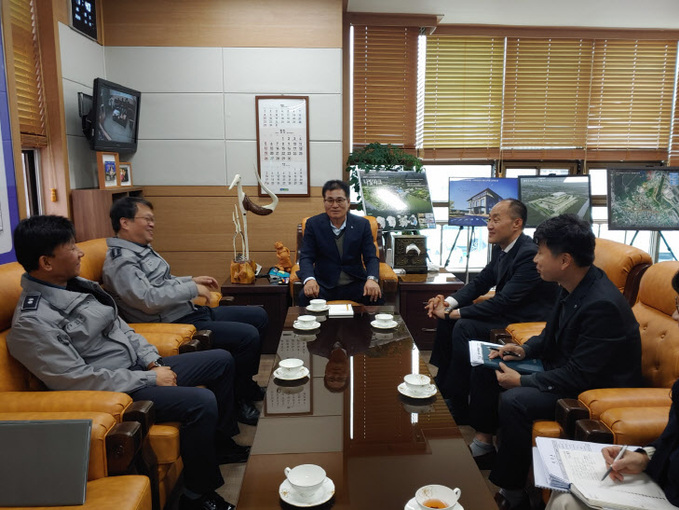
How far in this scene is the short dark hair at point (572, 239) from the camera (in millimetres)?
1940

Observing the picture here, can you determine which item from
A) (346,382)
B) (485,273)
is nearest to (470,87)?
(485,273)

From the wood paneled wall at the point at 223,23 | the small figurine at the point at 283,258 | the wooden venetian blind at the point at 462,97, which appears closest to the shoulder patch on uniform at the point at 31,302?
the small figurine at the point at 283,258

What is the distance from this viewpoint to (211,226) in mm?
4465

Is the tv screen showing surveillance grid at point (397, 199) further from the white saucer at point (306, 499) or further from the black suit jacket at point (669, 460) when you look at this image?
the white saucer at point (306, 499)

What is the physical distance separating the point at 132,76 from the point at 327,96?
163cm

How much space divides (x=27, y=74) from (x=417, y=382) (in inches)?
119

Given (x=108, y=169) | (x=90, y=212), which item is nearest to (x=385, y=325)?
(x=90, y=212)

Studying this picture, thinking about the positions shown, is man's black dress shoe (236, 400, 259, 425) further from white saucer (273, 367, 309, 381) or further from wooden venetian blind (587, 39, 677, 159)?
wooden venetian blind (587, 39, 677, 159)

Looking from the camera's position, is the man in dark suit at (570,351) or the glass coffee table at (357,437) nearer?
the glass coffee table at (357,437)

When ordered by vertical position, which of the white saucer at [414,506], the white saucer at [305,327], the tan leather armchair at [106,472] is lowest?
the tan leather armchair at [106,472]

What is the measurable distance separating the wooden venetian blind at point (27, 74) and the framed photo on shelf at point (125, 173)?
77 centimetres

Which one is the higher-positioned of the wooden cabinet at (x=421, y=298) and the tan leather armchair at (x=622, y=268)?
the tan leather armchair at (x=622, y=268)

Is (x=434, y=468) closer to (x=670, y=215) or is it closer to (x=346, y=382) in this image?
(x=346, y=382)

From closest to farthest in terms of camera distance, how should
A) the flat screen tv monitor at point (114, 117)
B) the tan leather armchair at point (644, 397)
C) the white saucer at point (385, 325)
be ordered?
the tan leather armchair at point (644, 397) → the white saucer at point (385, 325) → the flat screen tv monitor at point (114, 117)
